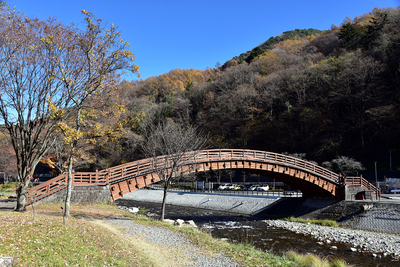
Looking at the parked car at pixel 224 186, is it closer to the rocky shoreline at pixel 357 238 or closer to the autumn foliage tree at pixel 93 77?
the rocky shoreline at pixel 357 238

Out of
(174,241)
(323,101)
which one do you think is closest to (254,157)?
(174,241)

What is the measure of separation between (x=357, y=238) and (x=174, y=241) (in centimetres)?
1434

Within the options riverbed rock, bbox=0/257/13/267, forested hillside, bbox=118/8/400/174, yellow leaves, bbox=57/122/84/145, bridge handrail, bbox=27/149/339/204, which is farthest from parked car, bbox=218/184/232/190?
riverbed rock, bbox=0/257/13/267

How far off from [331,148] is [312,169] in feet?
64.0

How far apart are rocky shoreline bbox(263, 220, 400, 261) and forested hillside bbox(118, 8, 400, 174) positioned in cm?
2399

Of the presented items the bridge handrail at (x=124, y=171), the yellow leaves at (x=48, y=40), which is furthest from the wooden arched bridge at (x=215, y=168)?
the yellow leaves at (x=48, y=40)

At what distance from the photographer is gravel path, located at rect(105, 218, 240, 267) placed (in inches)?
397

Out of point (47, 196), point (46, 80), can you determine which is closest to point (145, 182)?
point (47, 196)

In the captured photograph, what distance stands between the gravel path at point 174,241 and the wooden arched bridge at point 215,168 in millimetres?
5001

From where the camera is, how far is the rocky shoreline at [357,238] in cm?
1702

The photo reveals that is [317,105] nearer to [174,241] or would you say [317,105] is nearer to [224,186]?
[224,186]

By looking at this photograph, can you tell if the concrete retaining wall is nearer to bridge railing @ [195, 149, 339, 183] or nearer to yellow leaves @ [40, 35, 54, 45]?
bridge railing @ [195, 149, 339, 183]

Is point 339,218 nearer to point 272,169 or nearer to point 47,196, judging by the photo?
point 272,169

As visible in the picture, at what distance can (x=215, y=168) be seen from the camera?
1008 inches
